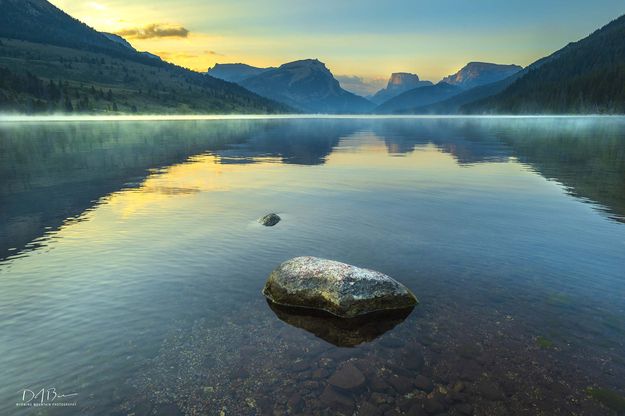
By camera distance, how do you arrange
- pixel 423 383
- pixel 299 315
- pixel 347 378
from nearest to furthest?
1. pixel 423 383
2. pixel 347 378
3. pixel 299 315

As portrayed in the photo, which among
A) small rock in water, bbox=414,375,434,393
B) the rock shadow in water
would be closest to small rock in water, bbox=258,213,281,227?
the rock shadow in water

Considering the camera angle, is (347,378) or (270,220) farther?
(270,220)

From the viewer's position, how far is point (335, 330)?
13211 millimetres

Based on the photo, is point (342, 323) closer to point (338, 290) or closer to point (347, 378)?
point (338, 290)

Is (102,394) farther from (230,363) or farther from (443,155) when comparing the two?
(443,155)

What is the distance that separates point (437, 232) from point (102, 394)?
1891cm

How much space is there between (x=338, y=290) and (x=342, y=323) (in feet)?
4.10

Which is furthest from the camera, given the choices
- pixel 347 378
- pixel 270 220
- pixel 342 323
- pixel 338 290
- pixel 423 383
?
pixel 270 220

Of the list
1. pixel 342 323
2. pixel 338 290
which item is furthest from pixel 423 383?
pixel 338 290

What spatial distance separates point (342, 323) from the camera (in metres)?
13.7

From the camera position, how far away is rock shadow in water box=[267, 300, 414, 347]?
12.8 metres

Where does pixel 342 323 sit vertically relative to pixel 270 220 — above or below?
below

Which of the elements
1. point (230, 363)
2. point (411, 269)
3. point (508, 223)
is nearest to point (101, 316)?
point (230, 363)

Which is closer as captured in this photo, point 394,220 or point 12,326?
point 12,326
